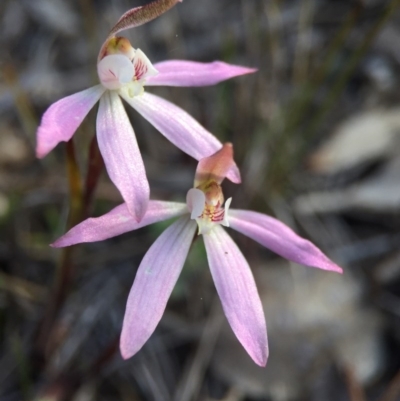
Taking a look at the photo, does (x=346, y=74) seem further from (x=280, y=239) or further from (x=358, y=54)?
(x=280, y=239)

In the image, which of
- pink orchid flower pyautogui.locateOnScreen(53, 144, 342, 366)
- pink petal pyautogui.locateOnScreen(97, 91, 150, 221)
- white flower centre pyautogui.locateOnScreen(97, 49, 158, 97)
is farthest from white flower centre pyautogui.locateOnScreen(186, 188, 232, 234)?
white flower centre pyautogui.locateOnScreen(97, 49, 158, 97)

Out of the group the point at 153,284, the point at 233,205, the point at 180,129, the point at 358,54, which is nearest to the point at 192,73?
the point at 180,129

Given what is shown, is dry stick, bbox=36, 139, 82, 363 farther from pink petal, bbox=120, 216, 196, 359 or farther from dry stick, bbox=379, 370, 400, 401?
dry stick, bbox=379, 370, 400, 401

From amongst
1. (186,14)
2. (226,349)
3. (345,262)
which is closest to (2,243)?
(226,349)

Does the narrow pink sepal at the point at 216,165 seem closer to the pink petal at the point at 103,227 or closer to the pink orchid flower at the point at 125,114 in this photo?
the pink orchid flower at the point at 125,114

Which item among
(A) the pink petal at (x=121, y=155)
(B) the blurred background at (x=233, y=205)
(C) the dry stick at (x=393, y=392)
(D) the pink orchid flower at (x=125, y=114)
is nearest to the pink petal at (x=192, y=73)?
(D) the pink orchid flower at (x=125, y=114)
